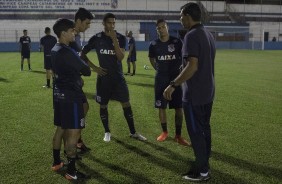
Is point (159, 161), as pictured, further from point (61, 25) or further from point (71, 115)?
point (61, 25)

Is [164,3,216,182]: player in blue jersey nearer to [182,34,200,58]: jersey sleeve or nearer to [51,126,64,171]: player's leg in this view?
[182,34,200,58]: jersey sleeve

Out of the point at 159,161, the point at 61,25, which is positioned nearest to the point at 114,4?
the point at 159,161

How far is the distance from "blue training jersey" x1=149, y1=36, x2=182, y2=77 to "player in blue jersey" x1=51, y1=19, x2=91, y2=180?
7.27 ft

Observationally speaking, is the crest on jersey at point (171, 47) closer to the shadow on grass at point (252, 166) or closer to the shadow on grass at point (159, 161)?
the shadow on grass at point (159, 161)

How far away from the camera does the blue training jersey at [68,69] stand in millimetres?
4422

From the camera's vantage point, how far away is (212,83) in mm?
4633

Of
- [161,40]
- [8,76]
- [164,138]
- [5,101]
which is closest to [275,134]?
[164,138]

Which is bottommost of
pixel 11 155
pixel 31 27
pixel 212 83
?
pixel 11 155

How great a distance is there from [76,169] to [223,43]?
4625 centimetres

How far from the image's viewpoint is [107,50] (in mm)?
6344

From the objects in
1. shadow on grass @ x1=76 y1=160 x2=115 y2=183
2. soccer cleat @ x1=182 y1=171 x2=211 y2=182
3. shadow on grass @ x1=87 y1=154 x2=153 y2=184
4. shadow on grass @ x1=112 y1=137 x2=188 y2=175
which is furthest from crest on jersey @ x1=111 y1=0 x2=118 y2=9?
soccer cleat @ x1=182 y1=171 x2=211 y2=182

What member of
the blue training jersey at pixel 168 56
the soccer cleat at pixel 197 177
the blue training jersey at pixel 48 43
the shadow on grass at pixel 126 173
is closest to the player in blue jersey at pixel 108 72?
the blue training jersey at pixel 168 56

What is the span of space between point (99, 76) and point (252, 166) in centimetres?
317

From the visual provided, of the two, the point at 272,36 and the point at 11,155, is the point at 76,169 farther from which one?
the point at 272,36
